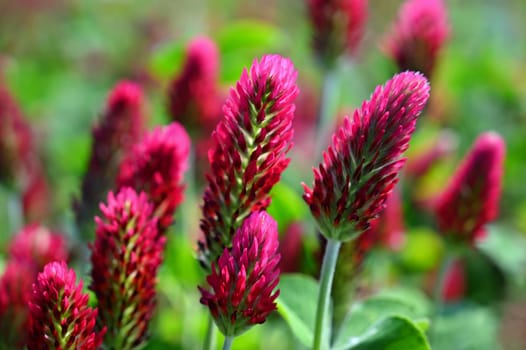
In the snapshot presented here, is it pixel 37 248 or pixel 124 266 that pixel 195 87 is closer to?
pixel 37 248

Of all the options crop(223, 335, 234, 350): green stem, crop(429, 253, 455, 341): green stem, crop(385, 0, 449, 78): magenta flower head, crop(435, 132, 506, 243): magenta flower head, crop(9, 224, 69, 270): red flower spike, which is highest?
crop(385, 0, 449, 78): magenta flower head

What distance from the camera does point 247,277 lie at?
1.11m

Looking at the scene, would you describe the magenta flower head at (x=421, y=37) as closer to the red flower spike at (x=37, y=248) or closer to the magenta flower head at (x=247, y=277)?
the red flower spike at (x=37, y=248)

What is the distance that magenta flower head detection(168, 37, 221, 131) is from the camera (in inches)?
86.7

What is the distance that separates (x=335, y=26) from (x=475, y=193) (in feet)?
2.14

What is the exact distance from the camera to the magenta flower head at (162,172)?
55.9 inches

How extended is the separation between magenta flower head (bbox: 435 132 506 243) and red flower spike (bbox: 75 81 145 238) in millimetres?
734

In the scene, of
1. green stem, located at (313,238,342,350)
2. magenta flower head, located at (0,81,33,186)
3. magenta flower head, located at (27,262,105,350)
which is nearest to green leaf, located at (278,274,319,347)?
green stem, located at (313,238,342,350)

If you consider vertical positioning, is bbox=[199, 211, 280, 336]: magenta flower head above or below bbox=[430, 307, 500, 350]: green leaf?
below

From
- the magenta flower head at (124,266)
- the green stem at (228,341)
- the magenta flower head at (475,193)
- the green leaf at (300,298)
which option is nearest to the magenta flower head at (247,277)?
the green stem at (228,341)

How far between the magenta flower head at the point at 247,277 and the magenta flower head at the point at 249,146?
0.09 m

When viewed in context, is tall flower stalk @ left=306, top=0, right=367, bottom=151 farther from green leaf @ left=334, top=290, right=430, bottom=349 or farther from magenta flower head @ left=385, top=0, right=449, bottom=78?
green leaf @ left=334, top=290, right=430, bottom=349

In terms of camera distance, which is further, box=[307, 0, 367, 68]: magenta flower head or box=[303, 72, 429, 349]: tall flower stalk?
box=[307, 0, 367, 68]: magenta flower head

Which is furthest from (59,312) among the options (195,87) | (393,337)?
(195,87)
